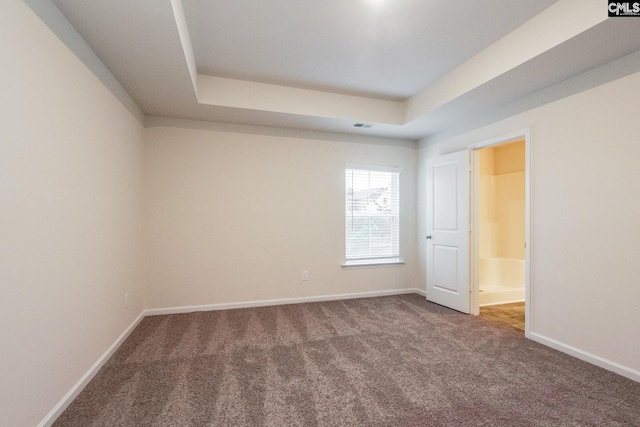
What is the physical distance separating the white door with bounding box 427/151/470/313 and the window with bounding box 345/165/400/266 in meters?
0.56

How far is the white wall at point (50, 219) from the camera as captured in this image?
4.59ft

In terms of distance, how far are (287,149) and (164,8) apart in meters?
2.41

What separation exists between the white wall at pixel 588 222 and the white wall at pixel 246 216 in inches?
85.1

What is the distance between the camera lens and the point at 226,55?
2803 millimetres

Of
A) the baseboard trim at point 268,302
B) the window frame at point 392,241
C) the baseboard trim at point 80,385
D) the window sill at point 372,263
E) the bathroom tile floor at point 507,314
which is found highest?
the window frame at point 392,241

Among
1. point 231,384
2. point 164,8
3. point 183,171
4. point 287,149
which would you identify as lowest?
point 231,384

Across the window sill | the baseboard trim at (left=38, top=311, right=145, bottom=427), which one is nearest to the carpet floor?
the baseboard trim at (left=38, top=311, right=145, bottom=427)

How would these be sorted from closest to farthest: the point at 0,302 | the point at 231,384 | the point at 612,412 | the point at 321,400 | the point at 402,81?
the point at 0,302
the point at 612,412
the point at 321,400
the point at 231,384
the point at 402,81

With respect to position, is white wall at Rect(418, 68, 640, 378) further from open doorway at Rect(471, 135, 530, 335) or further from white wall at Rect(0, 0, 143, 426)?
white wall at Rect(0, 0, 143, 426)

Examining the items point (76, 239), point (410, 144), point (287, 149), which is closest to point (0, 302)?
point (76, 239)

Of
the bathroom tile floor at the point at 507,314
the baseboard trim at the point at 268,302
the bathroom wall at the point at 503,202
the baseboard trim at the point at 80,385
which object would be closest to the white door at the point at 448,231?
the bathroom tile floor at the point at 507,314

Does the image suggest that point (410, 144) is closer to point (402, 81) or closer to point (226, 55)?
point (402, 81)

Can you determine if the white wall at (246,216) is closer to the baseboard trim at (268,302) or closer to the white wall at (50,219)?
the baseboard trim at (268,302)
